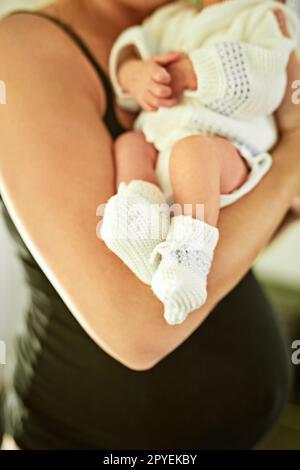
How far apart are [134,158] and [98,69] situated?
128 mm

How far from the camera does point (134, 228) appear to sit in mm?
581

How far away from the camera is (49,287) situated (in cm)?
75

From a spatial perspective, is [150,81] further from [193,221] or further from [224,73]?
[193,221]

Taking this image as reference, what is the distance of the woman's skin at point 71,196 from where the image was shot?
2.02 feet

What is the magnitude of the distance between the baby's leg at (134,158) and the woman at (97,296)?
0.04 feet

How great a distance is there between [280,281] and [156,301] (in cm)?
51

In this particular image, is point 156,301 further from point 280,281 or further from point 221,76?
point 280,281

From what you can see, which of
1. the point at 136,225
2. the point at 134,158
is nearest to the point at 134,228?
the point at 136,225

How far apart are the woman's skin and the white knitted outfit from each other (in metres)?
0.06

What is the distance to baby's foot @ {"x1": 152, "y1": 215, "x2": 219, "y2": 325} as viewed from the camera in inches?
21.3

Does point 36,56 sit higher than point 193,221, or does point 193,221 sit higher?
point 36,56

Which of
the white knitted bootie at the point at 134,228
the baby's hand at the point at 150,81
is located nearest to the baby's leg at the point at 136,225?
the white knitted bootie at the point at 134,228

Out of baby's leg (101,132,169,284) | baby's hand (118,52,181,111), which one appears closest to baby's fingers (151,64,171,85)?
baby's hand (118,52,181,111)
